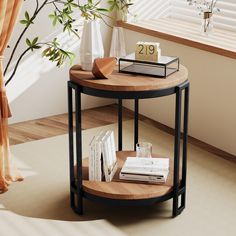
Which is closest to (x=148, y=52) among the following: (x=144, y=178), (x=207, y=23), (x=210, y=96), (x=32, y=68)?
(x=144, y=178)

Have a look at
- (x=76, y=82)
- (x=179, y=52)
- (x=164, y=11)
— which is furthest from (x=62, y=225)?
(x=164, y=11)

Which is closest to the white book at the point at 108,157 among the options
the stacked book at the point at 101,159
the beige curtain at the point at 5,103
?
the stacked book at the point at 101,159

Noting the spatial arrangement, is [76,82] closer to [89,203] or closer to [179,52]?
[89,203]

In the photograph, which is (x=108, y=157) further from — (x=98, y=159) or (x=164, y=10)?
(x=164, y=10)

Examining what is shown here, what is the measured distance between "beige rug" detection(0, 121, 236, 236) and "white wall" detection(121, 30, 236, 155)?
7.3 inches

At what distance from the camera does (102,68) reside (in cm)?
238

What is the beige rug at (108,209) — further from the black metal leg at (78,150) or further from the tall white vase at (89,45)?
the tall white vase at (89,45)

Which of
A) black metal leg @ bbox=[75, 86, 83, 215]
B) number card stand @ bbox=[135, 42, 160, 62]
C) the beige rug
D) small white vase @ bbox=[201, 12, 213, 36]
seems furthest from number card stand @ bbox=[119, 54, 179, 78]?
small white vase @ bbox=[201, 12, 213, 36]

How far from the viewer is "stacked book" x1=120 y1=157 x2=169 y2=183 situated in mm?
2564

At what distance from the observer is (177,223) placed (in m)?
2.53

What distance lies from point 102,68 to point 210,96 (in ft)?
3.76

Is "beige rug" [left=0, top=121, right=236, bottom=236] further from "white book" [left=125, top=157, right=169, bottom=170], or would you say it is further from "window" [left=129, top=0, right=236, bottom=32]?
"window" [left=129, top=0, right=236, bottom=32]

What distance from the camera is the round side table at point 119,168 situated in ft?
7.62

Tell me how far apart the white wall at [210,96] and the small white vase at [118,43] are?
83 centimetres
